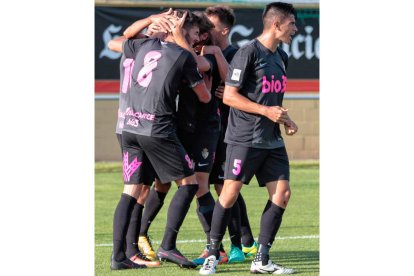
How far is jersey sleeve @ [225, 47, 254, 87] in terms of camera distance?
7902mm

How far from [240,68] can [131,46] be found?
1.05 m

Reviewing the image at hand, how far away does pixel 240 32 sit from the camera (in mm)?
19875

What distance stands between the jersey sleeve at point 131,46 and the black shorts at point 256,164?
3.68ft

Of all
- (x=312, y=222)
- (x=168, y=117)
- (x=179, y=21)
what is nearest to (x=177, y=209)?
(x=168, y=117)

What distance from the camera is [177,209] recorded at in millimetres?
8367

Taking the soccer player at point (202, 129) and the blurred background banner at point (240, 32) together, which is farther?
the blurred background banner at point (240, 32)

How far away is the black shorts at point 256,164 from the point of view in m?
8.04

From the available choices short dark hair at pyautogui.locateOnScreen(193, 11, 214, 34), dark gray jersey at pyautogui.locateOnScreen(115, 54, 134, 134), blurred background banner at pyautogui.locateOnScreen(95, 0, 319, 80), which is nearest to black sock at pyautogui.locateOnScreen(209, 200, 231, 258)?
dark gray jersey at pyautogui.locateOnScreen(115, 54, 134, 134)

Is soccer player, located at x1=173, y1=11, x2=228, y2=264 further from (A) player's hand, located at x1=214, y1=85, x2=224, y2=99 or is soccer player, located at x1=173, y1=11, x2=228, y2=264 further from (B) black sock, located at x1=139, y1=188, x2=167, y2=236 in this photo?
(B) black sock, located at x1=139, y1=188, x2=167, y2=236

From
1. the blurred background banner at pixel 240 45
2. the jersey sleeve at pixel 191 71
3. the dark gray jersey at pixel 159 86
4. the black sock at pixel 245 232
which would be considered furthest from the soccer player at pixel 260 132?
the blurred background banner at pixel 240 45

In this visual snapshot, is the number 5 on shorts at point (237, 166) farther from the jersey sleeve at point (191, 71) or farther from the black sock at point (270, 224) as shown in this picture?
the jersey sleeve at point (191, 71)

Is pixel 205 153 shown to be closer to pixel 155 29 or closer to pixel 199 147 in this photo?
pixel 199 147
